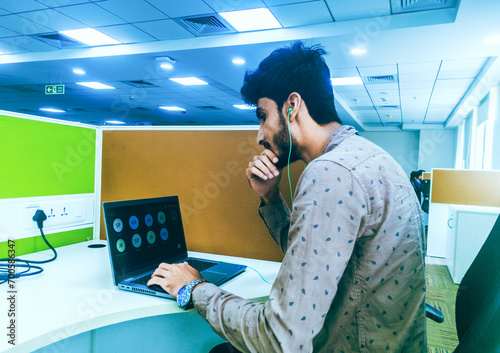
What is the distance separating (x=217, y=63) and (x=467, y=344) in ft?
15.5

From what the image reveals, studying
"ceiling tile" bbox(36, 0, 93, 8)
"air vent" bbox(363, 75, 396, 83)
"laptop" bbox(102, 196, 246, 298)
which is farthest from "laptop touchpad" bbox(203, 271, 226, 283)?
"air vent" bbox(363, 75, 396, 83)

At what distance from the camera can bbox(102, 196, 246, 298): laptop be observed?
0.97 m

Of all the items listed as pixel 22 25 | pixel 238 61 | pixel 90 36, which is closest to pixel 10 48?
pixel 22 25

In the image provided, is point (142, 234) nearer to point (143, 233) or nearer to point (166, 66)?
point (143, 233)

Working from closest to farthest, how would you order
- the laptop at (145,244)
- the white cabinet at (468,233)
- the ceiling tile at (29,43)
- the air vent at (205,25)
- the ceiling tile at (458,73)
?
the laptop at (145,244), the white cabinet at (468,233), the air vent at (205,25), the ceiling tile at (29,43), the ceiling tile at (458,73)

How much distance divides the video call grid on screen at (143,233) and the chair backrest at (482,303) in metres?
0.84

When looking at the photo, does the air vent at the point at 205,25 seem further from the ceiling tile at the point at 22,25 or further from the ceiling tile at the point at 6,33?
the ceiling tile at the point at 6,33

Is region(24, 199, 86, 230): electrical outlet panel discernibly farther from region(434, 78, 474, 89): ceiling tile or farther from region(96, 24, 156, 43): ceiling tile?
region(434, 78, 474, 89): ceiling tile

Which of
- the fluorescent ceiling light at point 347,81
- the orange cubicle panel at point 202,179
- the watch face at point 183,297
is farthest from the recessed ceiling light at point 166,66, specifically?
the watch face at point 183,297

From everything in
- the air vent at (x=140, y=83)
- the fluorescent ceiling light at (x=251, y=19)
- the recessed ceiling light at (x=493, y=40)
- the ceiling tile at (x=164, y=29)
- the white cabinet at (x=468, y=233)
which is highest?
the fluorescent ceiling light at (x=251, y=19)

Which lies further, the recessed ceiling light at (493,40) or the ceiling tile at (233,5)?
the recessed ceiling light at (493,40)

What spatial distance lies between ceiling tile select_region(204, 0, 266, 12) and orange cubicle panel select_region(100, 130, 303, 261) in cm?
234

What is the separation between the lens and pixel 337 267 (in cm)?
61

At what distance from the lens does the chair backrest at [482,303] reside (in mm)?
385
